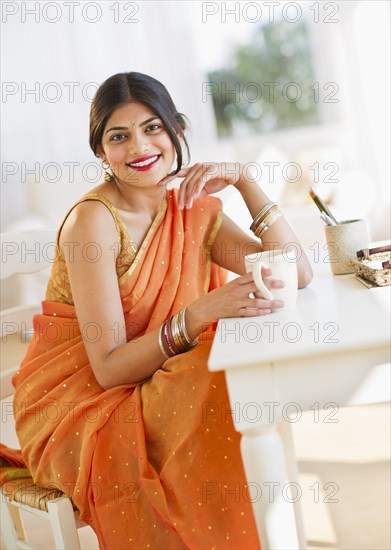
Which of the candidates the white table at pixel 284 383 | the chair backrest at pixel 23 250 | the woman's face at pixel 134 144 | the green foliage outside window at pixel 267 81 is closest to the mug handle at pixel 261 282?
the white table at pixel 284 383

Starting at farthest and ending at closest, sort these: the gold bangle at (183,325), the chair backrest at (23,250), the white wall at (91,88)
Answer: the white wall at (91,88) < the chair backrest at (23,250) < the gold bangle at (183,325)

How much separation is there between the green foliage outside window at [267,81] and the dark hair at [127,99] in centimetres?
826

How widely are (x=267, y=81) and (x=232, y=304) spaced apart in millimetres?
9219

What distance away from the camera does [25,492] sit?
149 centimetres

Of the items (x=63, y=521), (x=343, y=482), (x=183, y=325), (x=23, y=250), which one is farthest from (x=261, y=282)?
(x=343, y=482)

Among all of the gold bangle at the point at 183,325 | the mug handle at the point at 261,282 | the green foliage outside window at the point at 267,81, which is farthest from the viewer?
the green foliage outside window at the point at 267,81

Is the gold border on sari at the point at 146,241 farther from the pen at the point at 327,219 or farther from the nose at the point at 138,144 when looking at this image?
the pen at the point at 327,219

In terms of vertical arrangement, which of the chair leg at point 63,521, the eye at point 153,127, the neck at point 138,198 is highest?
the eye at point 153,127

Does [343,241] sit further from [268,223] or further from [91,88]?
[91,88]

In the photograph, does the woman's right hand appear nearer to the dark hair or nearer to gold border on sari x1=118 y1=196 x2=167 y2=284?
gold border on sari x1=118 y1=196 x2=167 y2=284

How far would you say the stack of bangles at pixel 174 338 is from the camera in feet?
4.49

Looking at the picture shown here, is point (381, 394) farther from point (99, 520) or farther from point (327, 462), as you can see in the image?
point (327, 462)

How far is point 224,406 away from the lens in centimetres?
130

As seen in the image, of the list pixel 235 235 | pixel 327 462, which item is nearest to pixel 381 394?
pixel 235 235
